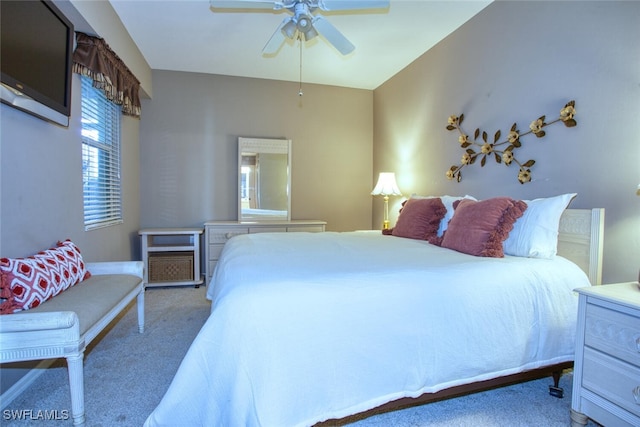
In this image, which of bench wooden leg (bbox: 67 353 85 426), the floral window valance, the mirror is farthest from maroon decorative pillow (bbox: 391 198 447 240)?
the floral window valance

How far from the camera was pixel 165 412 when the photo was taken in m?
1.15

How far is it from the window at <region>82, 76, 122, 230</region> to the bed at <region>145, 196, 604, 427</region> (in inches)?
69.8

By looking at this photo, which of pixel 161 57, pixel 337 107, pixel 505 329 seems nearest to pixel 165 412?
pixel 505 329

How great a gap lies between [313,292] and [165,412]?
2.32 feet

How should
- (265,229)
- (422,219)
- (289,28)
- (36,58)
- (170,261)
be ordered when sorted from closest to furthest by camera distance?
(36,58)
(289,28)
(422,219)
(170,261)
(265,229)

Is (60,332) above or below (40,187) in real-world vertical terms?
below

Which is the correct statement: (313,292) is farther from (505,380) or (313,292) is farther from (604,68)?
(604,68)

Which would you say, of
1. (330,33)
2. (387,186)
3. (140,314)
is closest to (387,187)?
(387,186)

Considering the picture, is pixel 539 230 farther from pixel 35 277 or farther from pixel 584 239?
pixel 35 277

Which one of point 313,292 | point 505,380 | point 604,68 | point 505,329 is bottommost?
point 505,380

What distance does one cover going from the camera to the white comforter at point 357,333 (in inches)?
46.4

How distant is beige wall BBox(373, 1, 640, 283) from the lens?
5.73 feet

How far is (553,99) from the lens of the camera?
2123 millimetres

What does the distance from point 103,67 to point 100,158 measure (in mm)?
882
